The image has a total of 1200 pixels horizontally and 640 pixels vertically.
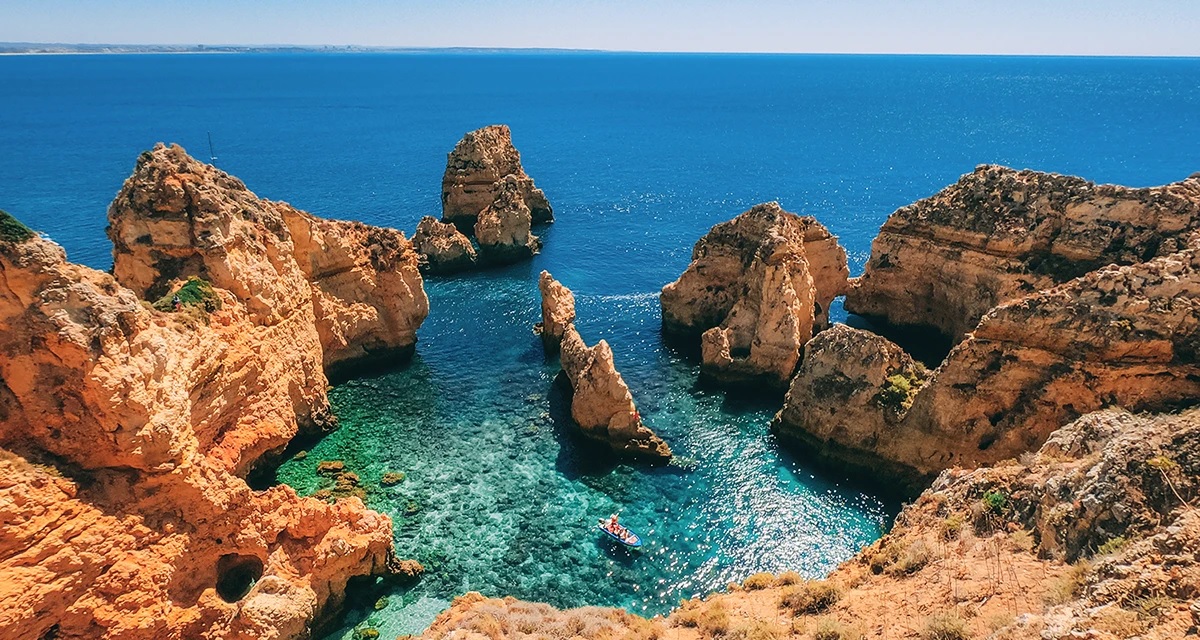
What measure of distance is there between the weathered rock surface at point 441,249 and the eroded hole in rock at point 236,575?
40370 millimetres

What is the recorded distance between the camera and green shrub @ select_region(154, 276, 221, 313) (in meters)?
29.0

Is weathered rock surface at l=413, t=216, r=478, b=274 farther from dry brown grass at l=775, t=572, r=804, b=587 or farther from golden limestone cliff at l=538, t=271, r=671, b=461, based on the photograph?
dry brown grass at l=775, t=572, r=804, b=587

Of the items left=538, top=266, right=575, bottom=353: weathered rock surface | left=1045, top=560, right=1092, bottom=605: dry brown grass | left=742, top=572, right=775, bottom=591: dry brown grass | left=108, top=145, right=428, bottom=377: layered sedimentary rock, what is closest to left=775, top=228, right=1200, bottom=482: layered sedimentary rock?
left=742, top=572, right=775, bottom=591: dry brown grass

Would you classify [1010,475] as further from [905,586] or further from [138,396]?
[138,396]

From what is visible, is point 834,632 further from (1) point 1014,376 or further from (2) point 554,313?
(2) point 554,313

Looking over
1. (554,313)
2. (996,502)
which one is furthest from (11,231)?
(996,502)

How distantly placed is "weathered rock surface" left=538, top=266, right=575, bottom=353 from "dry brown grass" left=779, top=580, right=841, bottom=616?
29.0m

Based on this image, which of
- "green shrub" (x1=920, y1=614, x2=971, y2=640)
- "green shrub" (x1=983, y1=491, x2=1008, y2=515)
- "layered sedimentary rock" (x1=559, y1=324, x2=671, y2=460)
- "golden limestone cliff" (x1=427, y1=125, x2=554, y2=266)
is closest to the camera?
"green shrub" (x1=920, y1=614, x2=971, y2=640)

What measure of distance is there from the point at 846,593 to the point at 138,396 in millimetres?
23067

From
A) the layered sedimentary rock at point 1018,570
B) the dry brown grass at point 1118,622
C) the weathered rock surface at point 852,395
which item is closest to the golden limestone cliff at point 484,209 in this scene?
the weathered rock surface at point 852,395

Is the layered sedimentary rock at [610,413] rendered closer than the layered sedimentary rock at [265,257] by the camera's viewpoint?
No

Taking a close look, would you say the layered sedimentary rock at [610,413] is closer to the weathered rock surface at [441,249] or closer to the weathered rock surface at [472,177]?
the weathered rock surface at [441,249]

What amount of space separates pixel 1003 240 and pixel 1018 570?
98.3 ft

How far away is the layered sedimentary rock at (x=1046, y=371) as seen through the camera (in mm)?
24969
